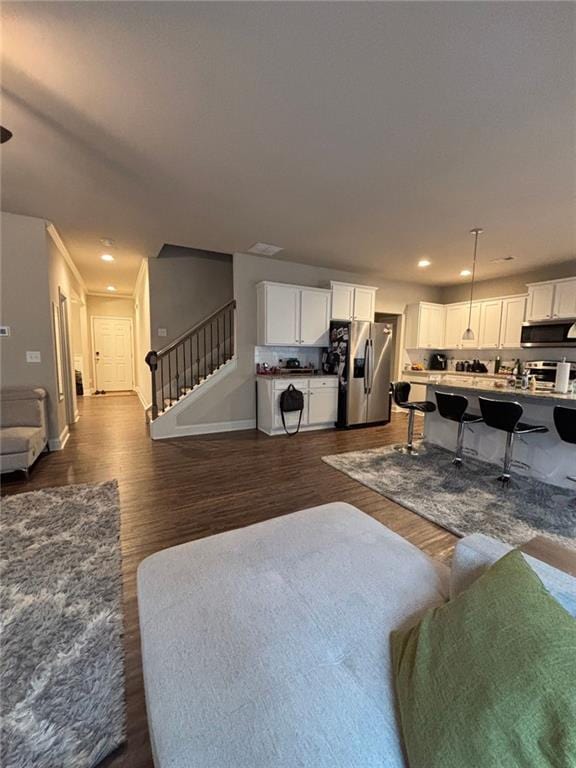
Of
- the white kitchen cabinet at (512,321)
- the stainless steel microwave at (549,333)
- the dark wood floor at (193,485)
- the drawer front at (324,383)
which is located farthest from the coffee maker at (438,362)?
the drawer front at (324,383)

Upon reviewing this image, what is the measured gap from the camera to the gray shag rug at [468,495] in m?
2.62

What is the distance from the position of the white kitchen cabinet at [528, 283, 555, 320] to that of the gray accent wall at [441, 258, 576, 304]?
332 mm

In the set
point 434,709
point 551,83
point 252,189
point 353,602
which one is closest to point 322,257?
point 252,189

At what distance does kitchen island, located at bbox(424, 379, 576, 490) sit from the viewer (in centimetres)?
336

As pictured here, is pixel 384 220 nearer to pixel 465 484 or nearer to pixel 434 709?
Result: pixel 465 484

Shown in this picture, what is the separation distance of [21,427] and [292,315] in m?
3.89

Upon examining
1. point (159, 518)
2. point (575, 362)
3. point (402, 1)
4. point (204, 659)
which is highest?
point (402, 1)

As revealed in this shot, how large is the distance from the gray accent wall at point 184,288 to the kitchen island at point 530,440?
14.6 feet

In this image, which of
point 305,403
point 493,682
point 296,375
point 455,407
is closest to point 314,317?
point 296,375

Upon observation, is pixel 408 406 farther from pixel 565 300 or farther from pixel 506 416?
pixel 565 300

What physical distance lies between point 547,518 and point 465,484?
75cm

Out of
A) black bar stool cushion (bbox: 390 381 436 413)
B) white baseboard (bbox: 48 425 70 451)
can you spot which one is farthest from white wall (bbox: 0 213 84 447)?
black bar stool cushion (bbox: 390 381 436 413)

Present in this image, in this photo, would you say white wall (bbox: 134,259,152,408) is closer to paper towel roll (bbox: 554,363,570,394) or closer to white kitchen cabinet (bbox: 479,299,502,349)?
paper towel roll (bbox: 554,363,570,394)

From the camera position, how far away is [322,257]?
5484mm
